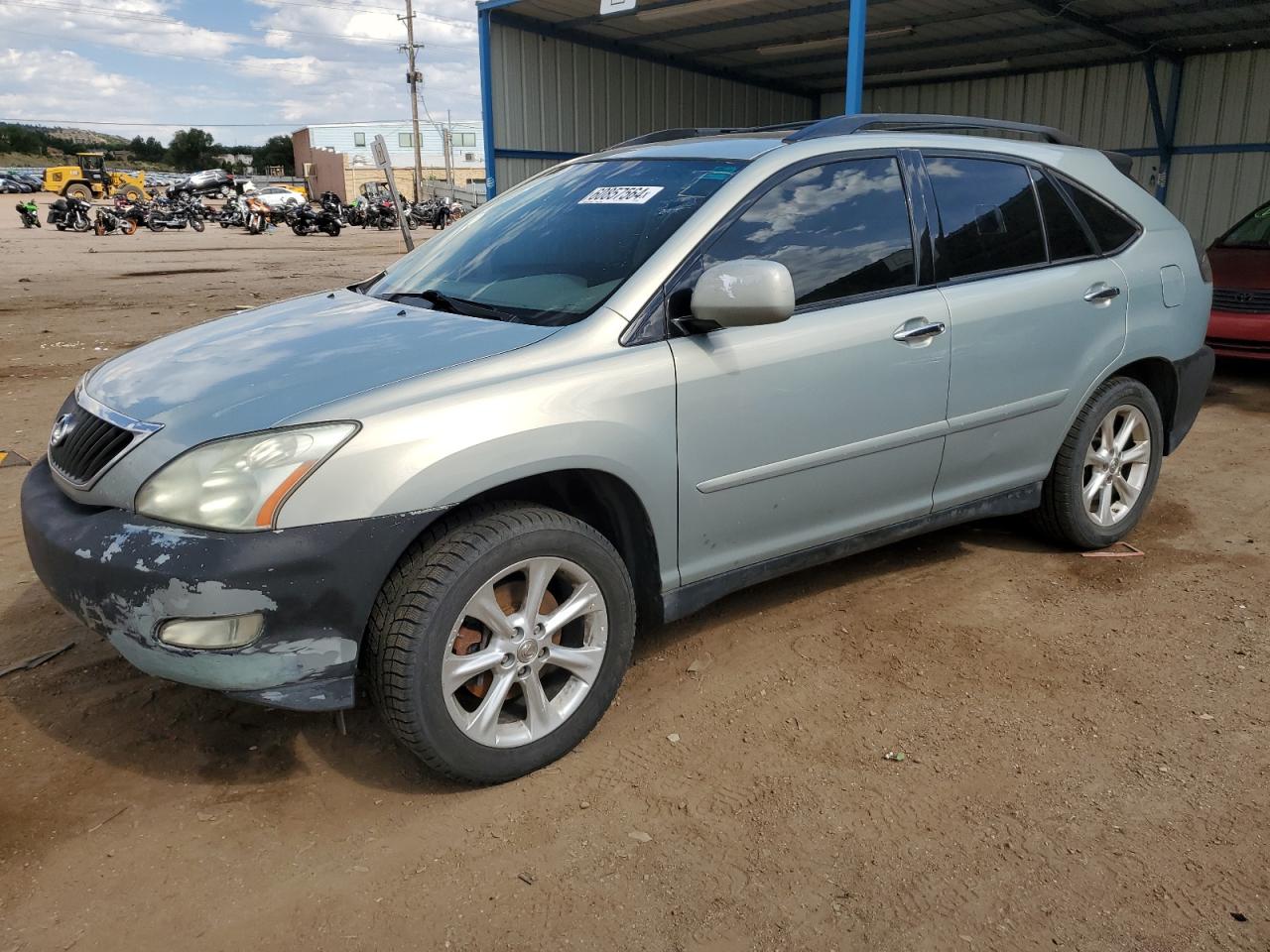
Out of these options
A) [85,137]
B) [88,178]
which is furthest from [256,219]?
[85,137]

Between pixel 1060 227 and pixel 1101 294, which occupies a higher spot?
pixel 1060 227

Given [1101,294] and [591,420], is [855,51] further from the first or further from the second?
[591,420]

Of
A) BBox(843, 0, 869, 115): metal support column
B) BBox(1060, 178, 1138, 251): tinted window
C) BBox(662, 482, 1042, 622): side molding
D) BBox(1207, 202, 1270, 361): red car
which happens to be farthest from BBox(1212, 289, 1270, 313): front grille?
BBox(662, 482, 1042, 622): side molding

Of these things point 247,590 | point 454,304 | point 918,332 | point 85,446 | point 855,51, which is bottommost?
point 247,590

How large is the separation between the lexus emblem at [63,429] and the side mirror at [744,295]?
5.84 ft

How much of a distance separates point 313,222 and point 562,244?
107 ft

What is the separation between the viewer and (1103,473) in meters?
4.24

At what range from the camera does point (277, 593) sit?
2.26 metres

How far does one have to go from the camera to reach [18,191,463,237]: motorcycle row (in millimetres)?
32094

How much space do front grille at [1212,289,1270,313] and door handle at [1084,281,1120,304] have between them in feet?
15.3

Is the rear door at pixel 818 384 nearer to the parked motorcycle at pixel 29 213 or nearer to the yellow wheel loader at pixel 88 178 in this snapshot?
the parked motorcycle at pixel 29 213


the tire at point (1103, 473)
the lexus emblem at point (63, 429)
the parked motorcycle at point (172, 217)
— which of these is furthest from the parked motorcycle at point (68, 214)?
the tire at point (1103, 473)

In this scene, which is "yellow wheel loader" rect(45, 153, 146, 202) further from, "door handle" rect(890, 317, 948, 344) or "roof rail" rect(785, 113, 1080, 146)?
"door handle" rect(890, 317, 948, 344)

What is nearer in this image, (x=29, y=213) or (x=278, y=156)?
(x=29, y=213)
